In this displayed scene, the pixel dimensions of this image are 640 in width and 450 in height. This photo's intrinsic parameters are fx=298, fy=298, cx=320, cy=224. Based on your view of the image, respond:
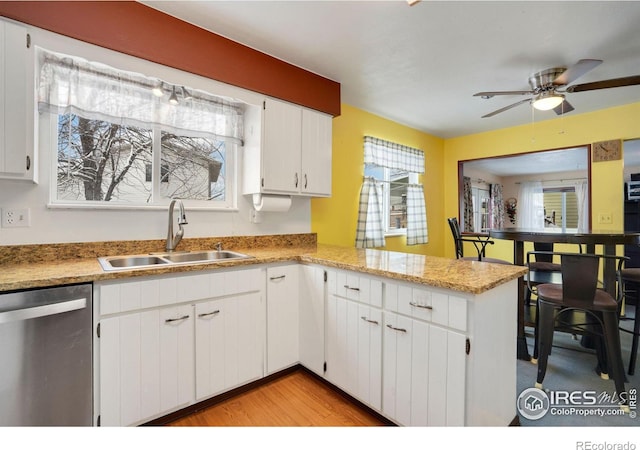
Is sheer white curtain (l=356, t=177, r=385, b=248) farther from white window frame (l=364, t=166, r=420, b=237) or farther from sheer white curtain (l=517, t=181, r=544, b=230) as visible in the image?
sheer white curtain (l=517, t=181, r=544, b=230)

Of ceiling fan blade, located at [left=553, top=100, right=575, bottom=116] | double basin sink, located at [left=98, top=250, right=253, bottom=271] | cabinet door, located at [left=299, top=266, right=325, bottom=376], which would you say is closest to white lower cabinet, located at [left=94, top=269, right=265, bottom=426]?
double basin sink, located at [left=98, top=250, right=253, bottom=271]

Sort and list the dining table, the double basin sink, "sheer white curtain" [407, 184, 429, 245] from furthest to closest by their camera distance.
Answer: "sheer white curtain" [407, 184, 429, 245] < the dining table < the double basin sink

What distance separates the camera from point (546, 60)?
2.36 m

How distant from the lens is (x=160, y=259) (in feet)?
6.26

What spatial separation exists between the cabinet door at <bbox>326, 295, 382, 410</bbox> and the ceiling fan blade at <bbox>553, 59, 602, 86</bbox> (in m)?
2.04

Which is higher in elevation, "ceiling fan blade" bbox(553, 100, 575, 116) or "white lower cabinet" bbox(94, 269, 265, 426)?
"ceiling fan blade" bbox(553, 100, 575, 116)

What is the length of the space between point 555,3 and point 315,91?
5.46 feet

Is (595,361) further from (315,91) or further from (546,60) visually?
(315,91)

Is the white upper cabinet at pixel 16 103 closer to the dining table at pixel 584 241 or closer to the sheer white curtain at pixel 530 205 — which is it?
the dining table at pixel 584 241

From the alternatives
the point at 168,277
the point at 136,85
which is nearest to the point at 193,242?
the point at 168,277

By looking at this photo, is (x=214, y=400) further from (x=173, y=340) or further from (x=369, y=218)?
(x=369, y=218)

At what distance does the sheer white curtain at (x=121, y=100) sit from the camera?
1.68 meters

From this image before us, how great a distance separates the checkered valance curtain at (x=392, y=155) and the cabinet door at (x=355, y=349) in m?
2.08

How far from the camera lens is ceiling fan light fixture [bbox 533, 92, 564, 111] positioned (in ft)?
8.05
